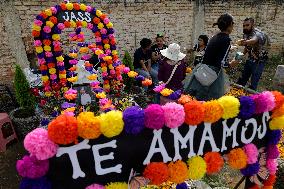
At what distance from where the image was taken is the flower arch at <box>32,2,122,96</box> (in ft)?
19.8

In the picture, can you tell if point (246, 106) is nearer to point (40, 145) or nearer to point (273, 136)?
point (273, 136)

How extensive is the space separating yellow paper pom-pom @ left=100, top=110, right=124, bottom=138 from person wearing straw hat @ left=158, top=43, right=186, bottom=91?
2.66 meters

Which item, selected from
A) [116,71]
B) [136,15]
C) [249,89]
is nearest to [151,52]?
[116,71]

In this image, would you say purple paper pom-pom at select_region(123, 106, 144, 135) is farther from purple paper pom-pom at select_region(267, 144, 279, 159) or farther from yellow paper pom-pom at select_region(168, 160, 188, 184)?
purple paper pom-pom at select_region(267, 144, 279, 159)

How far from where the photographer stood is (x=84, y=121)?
218 cm

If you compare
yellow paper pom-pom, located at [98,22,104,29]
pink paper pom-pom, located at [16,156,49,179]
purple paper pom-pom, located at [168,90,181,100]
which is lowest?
purple paper pom-pom, located at [168,90,181,100]

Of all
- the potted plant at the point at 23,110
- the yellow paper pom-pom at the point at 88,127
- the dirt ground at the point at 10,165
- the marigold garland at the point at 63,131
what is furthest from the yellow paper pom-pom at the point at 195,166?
the potted plant at the point at 23,110

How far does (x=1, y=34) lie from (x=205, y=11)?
682cm

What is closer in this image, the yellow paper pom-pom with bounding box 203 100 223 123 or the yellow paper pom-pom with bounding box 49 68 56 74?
the yellow paper pom-pom with bounding box 203 100 223 123

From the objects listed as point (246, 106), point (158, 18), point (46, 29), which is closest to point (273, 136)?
point (246, 106)

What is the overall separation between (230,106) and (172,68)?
2.25 metres


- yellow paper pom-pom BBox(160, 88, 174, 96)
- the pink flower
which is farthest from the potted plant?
yellow paper pom-pom BBox(160, 88, 174, 96)

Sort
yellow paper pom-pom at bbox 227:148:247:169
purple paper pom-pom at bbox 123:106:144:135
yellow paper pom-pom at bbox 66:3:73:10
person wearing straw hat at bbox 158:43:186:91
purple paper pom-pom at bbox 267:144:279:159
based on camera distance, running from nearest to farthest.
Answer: purple paper pom-pom at bbox 123:106:144:135 → yellow paper pom-pom at bbox 227:148:247:169 → purple paper pom-pom at bbox 267:144:279:159 → person wearing straw hat at bbox 158:43:186:91 → yellow paper pom-pom at bbox 66:3:73:10

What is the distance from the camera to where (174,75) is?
16.0ft
